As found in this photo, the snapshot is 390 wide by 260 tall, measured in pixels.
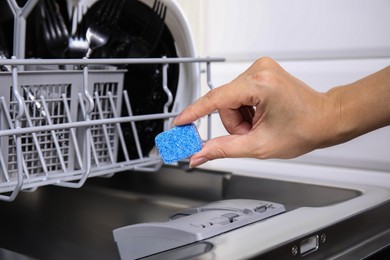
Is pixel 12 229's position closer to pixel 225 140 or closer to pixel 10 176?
pixel 10 176

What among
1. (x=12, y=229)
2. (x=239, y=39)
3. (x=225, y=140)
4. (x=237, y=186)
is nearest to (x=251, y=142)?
(x=225, y=140)

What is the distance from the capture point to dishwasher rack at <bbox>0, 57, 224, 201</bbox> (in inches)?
28.3

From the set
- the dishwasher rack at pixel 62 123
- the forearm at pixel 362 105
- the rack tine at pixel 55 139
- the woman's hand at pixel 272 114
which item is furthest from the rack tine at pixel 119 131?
the forearm at pixel 362 105

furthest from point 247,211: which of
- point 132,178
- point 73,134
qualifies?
point 132,178

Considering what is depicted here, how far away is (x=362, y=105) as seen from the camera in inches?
28.2

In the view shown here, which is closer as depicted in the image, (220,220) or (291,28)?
(220,220)

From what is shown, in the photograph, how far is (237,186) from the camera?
0.98 meters

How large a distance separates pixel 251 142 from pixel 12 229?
41 centimetres

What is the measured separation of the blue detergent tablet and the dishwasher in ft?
0.24

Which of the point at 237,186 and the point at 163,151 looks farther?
the point at 237,186

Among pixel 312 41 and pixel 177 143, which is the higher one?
pixel 312 41

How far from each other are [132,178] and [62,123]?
0.31m

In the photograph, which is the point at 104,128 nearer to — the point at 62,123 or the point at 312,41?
the point at 62,123

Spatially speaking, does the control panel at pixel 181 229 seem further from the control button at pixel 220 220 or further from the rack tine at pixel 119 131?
the rack tine at pixel 119 131
